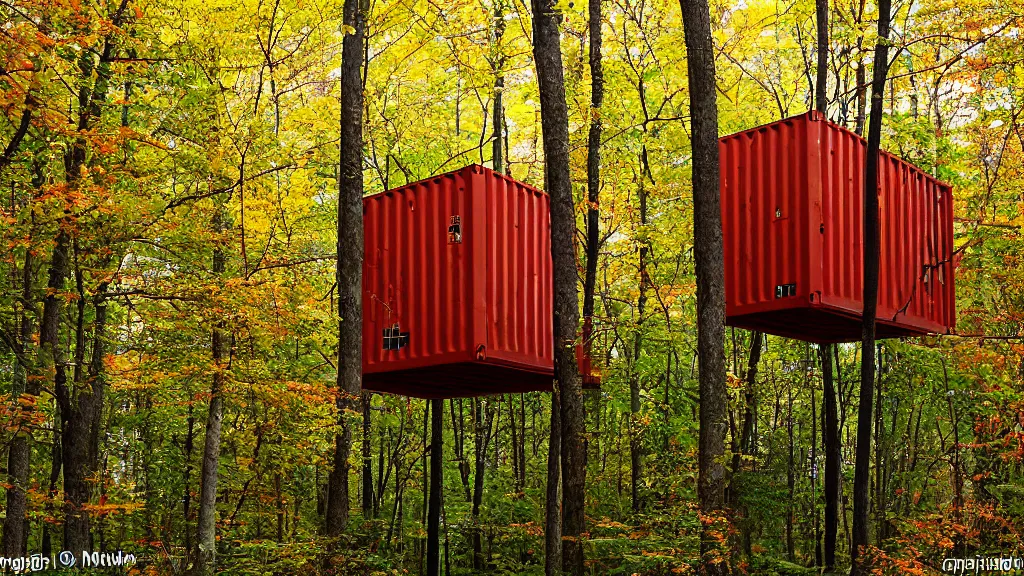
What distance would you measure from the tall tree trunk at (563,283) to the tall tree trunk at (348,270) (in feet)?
9.05

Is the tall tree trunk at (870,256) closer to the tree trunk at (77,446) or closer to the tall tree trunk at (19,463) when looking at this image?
the tree trunk at (77,446)

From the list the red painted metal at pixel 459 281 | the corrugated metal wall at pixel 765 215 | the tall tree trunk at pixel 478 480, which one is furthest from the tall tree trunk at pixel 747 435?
the tall tree trunk at pixel 478 480

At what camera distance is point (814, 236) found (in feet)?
38.6

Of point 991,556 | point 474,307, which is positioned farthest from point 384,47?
point 991,556

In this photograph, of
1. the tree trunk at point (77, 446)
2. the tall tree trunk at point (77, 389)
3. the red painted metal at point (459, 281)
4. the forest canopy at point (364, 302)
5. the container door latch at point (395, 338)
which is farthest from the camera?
the container door latch at point (395, 338)

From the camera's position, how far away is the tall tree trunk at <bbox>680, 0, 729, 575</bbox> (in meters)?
10.4

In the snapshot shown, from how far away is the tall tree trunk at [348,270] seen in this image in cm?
1244

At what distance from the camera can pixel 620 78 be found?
17.7 meters

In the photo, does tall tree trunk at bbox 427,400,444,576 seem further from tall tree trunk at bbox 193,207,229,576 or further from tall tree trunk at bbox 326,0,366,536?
tall tree trunk at bbox 326,0,366,536

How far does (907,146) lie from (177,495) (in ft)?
A: 50.7

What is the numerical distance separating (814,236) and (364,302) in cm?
647

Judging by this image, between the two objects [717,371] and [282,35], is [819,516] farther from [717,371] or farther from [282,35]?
[282,35]

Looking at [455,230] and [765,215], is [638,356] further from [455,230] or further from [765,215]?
[455,230]

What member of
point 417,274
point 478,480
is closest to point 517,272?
point 417,274
